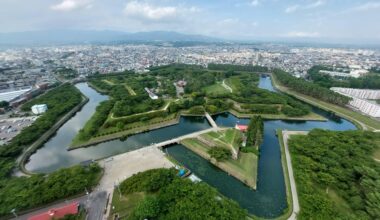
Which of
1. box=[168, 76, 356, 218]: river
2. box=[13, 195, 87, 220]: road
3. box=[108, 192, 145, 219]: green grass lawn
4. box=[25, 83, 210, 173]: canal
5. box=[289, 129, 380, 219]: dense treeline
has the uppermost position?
box=[289, 129, 380, 219]: dense treeline

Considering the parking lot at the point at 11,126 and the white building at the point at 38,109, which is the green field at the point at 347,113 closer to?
the parking lot at the point at 11,126

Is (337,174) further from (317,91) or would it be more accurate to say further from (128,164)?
(317,91)

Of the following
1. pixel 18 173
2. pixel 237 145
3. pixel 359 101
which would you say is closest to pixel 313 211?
pixel 237 145

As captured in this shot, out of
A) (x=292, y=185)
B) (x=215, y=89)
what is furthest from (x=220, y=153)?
(x=215, y=89)

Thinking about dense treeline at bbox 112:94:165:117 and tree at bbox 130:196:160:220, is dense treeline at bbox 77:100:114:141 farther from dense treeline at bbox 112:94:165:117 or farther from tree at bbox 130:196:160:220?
tree at bbox 130:196:160:220

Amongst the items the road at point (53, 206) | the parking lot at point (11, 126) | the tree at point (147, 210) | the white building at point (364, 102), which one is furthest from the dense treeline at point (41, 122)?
the white building at point (364, 102)

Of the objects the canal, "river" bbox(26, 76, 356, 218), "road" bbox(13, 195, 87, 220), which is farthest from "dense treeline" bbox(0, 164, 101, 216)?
"river" bbox(26, 76, 356, 218)
